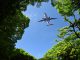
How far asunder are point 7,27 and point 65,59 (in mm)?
22699

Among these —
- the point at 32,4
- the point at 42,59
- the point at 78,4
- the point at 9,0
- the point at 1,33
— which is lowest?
the point at 1,33

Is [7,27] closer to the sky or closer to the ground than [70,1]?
closer to the ground

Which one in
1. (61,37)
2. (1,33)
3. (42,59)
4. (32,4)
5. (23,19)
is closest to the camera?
(1,33)

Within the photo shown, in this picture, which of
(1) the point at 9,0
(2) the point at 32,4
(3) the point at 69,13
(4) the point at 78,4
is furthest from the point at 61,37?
(1) the point at 9,0

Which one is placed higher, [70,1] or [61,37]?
[70,1]

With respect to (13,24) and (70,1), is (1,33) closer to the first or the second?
(13,24)

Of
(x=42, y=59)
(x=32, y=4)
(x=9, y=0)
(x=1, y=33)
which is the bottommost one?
(x=1, y=33)

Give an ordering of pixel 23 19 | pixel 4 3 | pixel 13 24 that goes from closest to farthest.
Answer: pixel 4 3 → pixel 13 24 → pixel 23 19

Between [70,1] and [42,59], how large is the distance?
1872cm

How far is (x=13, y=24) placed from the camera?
18.7 m

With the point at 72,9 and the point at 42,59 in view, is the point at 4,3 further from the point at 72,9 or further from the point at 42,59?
the point at 42,59

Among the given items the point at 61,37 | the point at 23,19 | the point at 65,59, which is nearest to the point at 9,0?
the point at 23,19

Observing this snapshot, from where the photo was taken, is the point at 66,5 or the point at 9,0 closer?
the point at 9,0

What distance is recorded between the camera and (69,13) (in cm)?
2723
